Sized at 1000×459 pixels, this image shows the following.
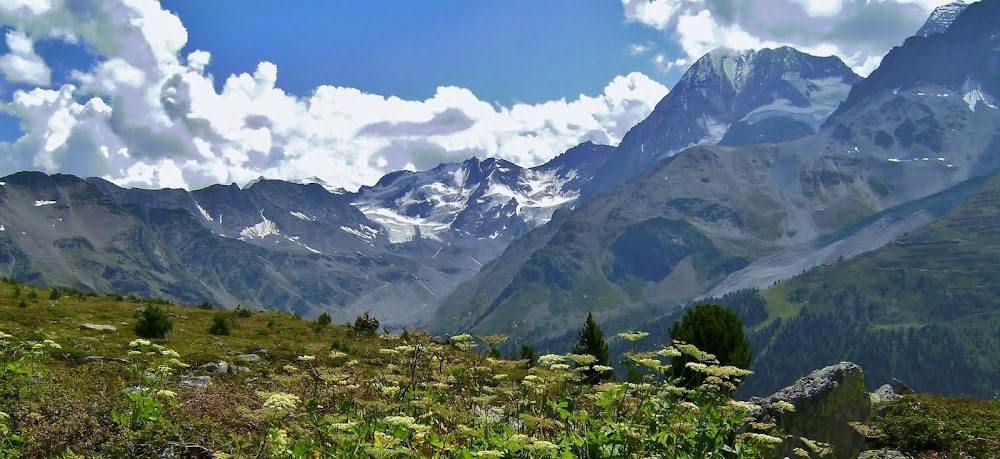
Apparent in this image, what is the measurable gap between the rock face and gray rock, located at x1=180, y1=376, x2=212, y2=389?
13.4m

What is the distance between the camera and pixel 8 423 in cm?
1077

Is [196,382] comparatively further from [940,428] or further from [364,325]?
[940,428]

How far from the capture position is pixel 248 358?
23234 mm

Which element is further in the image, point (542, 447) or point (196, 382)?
point (196, 382)

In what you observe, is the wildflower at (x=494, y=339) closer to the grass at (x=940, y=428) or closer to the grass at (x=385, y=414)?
the grass at (x=385, y=414)

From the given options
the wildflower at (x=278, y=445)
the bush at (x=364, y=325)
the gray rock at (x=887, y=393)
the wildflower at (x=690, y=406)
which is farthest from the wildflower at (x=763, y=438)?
the bush at (x=364, y=325)

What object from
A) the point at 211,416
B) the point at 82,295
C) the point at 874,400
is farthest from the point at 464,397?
the point at 82,295

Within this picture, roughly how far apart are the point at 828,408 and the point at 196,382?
651 inches

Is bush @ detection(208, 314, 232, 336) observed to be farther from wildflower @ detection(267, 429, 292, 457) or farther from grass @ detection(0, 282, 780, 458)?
wildflower @ detection(267, 429, 292, 457)

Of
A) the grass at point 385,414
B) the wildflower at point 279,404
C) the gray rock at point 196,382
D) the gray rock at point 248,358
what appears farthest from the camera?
the gray rock at point 248,358

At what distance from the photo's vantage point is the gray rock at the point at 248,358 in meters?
22.8

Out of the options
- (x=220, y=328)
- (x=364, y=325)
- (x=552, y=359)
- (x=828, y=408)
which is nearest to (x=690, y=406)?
(x=552, y=359)

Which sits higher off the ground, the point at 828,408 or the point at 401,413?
the point at 401,413

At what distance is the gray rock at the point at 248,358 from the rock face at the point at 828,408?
16.6 meters
